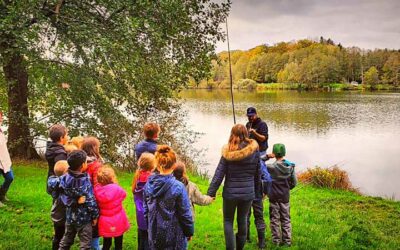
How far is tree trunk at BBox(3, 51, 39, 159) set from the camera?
40.0 feet

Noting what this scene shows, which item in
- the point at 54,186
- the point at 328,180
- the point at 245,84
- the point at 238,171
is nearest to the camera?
the point at 54,186

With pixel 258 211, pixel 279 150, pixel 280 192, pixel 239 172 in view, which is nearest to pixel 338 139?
pixel 280 192

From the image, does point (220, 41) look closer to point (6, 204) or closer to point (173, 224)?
point (6, 204)

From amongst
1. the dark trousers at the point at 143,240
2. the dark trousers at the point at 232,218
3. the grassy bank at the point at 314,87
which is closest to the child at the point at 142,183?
the dark trousers at the point at 143,240

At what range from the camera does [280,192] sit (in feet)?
20.6

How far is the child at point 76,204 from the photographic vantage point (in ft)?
15.1

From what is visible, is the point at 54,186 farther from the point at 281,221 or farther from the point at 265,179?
the point at 281,221

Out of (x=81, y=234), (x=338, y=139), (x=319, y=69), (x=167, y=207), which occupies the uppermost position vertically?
(x=319, y=69)

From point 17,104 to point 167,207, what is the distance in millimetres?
10277

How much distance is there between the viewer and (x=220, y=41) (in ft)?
44.4

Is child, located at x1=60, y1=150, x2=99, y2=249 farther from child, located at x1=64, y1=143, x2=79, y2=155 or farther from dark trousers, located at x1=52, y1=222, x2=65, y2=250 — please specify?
child, located at x1=64, y1=143, x2=79, y2=155

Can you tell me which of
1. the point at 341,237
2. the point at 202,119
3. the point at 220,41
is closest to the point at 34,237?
the point at 341,237

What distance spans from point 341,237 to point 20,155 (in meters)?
11.1

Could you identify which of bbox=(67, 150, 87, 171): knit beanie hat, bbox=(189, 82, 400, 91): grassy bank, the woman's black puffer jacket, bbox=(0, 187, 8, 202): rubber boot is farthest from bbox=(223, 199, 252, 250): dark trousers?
bbox=(189, 82, 400, 91): grassy bank
